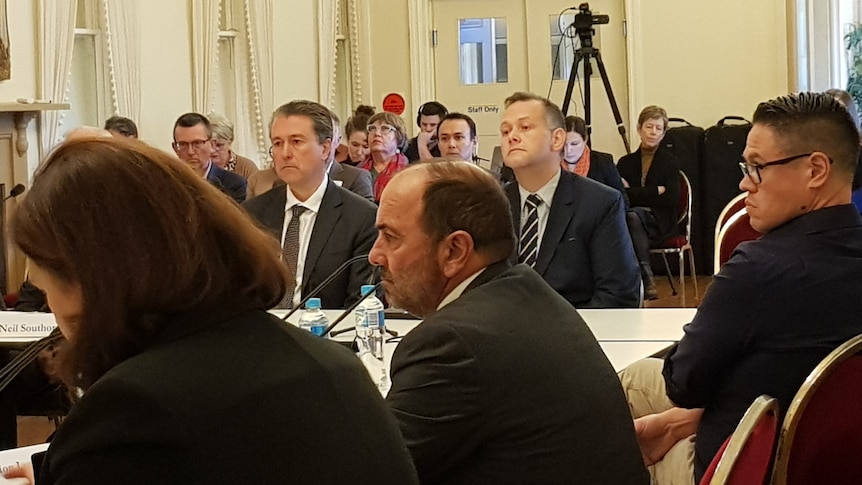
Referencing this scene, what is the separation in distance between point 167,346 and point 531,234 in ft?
9.01

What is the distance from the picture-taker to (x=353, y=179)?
17.9 feet

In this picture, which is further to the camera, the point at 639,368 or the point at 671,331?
the point at 671,331

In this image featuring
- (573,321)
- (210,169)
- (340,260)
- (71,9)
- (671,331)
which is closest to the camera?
(573,321)

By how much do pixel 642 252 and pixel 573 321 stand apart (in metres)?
4.03

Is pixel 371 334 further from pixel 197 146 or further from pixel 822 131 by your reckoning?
pixel 197 146

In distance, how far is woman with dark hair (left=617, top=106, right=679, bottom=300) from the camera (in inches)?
277

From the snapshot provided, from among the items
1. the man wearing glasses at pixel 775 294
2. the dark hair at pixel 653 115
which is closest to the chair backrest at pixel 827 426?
the man wearing glasses at pixel 775 294

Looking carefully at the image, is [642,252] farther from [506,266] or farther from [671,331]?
[506,266]

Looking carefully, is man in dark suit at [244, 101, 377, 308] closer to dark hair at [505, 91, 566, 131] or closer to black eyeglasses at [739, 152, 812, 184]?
dark hair at [505, 91, 566, 131]

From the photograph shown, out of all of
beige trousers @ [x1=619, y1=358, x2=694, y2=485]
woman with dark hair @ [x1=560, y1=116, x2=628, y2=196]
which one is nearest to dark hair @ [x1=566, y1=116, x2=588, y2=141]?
woman with dark hair @ [x1=560, y1=116, x2=628, y2=196]

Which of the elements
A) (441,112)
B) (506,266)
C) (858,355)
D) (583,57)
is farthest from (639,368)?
(583,57)

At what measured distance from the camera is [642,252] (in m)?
5.83

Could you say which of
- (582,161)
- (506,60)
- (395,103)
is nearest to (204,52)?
(395,103)

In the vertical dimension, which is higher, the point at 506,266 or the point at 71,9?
the point at 71,9
